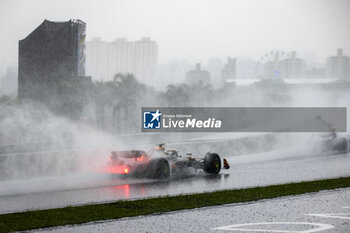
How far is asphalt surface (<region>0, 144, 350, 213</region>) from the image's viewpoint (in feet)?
52.1

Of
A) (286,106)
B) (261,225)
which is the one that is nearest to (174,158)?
(261,225)

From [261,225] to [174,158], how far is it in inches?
383

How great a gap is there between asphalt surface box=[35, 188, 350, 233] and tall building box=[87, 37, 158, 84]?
160ft

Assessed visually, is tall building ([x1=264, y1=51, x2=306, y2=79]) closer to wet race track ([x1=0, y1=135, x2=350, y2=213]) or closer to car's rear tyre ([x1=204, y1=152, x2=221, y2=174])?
wet race track ([x1=0, y1=135, x2=350, y2=213])

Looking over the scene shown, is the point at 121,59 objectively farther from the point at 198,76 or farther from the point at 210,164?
the point at 210,164

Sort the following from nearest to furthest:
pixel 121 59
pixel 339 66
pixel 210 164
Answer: pixel 210 164, pixel 121 59, pixel 339 66

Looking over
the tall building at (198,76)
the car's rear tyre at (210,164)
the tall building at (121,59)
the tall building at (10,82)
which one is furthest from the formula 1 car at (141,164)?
the tall building at (198,76)

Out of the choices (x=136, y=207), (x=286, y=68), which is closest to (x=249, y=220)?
(x=136, y=207)

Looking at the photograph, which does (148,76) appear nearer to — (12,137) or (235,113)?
(235,113)

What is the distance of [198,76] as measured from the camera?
229 ft

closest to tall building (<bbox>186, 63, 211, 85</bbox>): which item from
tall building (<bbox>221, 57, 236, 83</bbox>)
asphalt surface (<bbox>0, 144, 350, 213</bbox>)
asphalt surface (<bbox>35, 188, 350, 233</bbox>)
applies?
tall building (<bbox>221, 57, 236, 83</bbox>)

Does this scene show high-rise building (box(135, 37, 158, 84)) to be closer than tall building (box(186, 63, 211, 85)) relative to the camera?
Yes

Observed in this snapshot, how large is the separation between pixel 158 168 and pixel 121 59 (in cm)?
4512

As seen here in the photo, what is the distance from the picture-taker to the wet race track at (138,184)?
1591 cm
